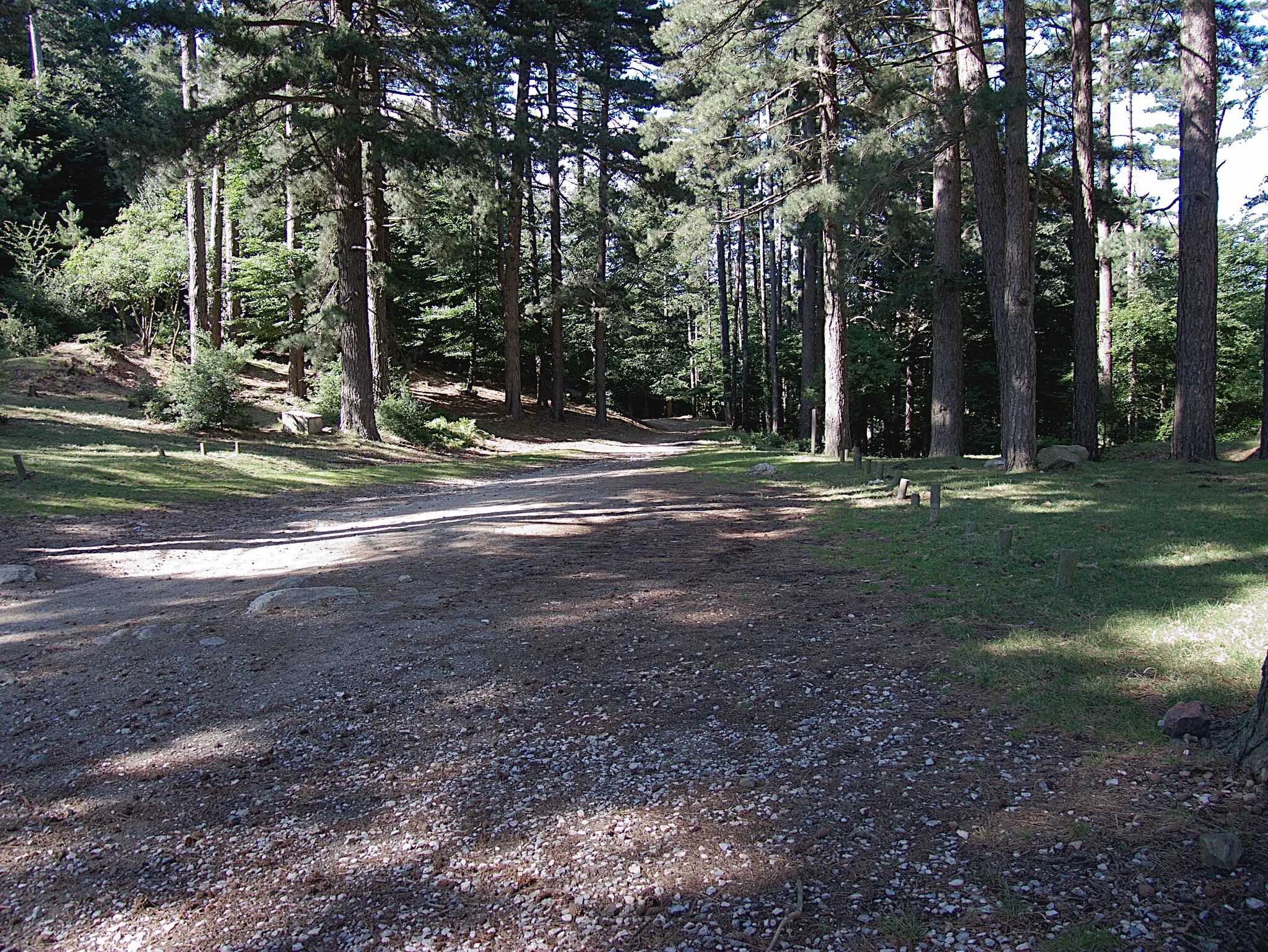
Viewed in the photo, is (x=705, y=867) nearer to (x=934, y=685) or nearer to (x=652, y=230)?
(x=934, y=685)

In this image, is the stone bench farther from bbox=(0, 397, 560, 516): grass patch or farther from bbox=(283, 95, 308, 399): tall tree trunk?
bbox=(283, 95, 308, 399): tall tree trunk

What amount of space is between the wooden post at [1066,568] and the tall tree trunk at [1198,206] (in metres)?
8.84

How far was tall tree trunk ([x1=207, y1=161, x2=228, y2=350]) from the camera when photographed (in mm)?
22625

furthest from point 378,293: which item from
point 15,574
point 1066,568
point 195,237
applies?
point 1066,568

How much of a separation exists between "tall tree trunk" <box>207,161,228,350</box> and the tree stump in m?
24.1

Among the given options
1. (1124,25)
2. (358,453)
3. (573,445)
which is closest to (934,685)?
(358,453)

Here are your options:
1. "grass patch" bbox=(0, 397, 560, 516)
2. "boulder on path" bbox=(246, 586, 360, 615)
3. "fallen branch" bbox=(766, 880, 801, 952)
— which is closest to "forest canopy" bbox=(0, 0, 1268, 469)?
"grass patch" bbox=(0, 397, 560, 516)

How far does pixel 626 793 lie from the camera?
3.26 meters

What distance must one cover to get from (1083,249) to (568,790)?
54.8 ft

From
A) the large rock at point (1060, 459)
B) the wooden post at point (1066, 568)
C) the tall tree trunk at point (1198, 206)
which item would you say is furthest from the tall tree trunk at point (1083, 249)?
the wooden post at point (1066, 568)

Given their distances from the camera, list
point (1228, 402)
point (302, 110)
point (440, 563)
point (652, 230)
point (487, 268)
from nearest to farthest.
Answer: point (440, 563), point (302, 110), point (652, 230), point (1228, 402), point (487, 268)

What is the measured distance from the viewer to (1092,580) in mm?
5711

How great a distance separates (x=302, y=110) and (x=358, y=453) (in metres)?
7.54

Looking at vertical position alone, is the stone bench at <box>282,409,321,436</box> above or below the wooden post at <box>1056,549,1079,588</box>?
above
